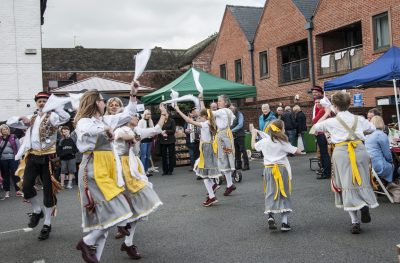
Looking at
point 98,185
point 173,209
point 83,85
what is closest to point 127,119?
point 98,185

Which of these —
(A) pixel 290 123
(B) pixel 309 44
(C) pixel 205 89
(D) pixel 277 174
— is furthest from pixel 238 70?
(D) pixel 277 174

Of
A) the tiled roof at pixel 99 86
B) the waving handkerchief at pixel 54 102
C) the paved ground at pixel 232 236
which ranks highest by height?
the tiled roof at pixel 99 86

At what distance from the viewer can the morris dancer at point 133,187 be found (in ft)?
19.1

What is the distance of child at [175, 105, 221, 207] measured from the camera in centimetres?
915

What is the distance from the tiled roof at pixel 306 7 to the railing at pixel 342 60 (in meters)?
2.43

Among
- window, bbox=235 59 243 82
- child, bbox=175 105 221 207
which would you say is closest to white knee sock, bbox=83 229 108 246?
child, bbox=175 105 221 207

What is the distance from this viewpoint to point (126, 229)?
232 inches

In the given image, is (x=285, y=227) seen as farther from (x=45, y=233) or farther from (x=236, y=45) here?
(x=236, y=45)

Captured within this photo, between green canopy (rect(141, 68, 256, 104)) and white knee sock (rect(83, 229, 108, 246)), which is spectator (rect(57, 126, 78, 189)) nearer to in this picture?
green canopy (rect(141, 68, 256, 104))

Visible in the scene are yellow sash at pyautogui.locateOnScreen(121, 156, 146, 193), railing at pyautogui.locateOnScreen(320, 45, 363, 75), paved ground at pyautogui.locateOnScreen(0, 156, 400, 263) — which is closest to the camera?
paved ground at pyautogui.locateOnScreen(0, 156, 400, 263)

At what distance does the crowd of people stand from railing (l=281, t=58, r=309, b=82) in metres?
16.2

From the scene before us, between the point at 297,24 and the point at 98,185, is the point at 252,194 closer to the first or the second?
the point at 98,185

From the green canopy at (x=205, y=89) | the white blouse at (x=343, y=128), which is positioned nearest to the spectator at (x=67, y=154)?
the green canopy at (x=205, y=89)

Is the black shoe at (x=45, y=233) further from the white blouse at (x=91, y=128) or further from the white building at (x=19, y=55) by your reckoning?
the white building at (x=19, y=55)
